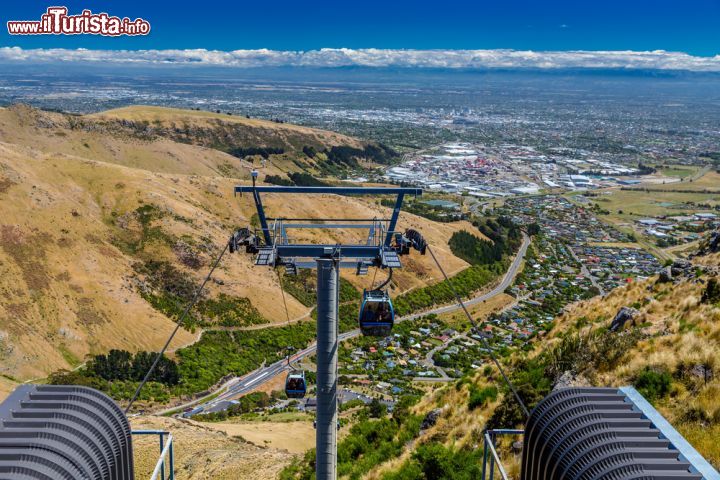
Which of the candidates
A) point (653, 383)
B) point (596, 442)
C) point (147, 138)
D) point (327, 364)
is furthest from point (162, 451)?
point (147, 138)

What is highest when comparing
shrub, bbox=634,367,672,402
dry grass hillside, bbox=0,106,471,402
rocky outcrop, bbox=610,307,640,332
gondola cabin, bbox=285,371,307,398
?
shrub, bbox=634,367,672,402

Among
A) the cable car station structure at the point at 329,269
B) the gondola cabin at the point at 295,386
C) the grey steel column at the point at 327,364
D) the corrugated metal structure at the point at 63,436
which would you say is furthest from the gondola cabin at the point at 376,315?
the corrugated metal structure at the point at 63,436

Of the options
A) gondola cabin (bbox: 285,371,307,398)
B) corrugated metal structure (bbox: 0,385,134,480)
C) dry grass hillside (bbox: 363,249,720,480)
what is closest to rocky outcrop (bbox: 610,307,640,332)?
dry grass hillside (bbox: 363,249,720,480)

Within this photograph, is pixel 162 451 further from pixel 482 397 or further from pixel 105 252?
pixel 105 252

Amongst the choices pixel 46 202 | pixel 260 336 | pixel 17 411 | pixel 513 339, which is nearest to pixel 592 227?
pixel 513 339

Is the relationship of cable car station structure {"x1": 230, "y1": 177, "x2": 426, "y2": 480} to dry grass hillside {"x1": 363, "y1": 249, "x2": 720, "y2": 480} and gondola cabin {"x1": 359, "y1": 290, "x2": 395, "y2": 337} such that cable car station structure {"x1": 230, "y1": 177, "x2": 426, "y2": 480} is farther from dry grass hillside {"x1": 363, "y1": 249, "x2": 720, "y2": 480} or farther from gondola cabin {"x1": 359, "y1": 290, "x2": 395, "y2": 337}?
dry grass hillside {"x1": 363, "y1": 249, "x2": 720, "y2": 480}

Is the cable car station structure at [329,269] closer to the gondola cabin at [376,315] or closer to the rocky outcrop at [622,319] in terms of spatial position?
the gondola cabin at [376,315]
